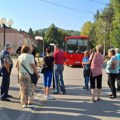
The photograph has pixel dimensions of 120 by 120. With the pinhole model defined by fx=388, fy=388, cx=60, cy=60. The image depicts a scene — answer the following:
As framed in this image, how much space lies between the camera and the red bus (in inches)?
1444

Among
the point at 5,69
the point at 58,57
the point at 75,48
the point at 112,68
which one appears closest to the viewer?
the point at 5,69

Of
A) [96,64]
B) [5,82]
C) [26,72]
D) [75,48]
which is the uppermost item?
[75,48]

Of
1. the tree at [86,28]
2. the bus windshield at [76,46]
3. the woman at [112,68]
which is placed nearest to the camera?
the woman at [112,68]

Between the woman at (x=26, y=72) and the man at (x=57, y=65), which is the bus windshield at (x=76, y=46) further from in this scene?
the woman at (x=26, y=72)

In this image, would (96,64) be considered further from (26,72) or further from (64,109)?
(26,72)

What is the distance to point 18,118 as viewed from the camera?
9438 mm

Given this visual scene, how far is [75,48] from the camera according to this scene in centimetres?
3716

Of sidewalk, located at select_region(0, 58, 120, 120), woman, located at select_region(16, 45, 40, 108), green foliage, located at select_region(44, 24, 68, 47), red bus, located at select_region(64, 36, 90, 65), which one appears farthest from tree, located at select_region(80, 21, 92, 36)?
woman, located at select_region(16, 45, 40, 108)

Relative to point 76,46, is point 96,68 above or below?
below

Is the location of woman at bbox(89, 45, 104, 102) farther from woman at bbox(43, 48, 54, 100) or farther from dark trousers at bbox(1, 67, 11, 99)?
dark trousers at bbox(1, 67, 11, 99)

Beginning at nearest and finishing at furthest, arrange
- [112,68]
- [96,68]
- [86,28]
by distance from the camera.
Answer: [96,68]
[112,68]
[86,28]

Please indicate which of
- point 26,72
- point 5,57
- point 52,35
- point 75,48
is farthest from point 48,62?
point 52,35

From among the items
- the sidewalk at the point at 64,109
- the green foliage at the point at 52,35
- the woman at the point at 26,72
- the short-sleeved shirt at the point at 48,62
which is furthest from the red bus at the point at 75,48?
the green foliage at the point at 52,35

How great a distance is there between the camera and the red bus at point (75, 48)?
120ft
